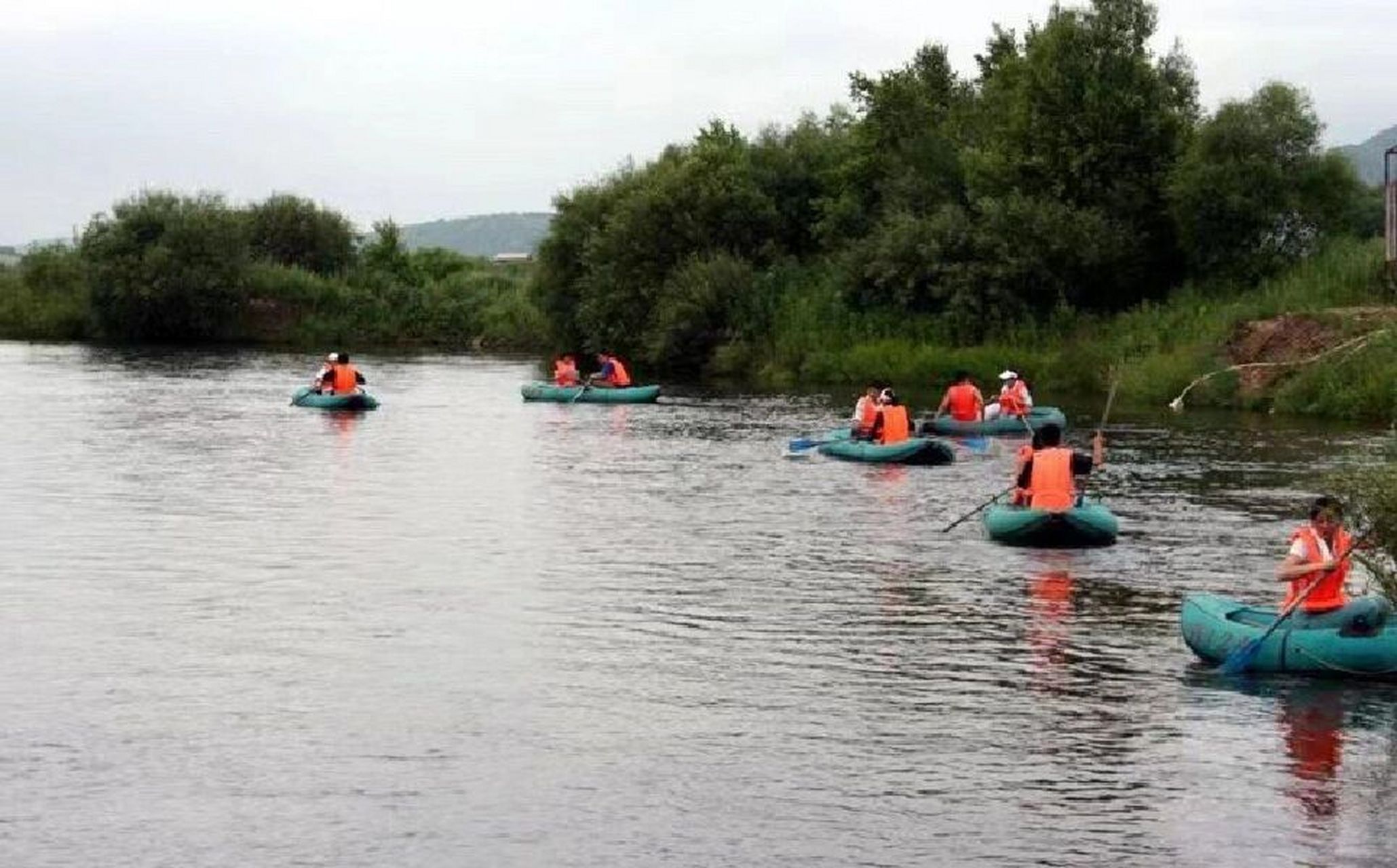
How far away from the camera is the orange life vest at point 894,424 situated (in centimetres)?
3178

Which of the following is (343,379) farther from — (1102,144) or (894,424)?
(1102,144)

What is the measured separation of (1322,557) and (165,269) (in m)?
67.8

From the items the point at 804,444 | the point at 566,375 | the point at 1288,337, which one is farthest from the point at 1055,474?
the point at 566,375

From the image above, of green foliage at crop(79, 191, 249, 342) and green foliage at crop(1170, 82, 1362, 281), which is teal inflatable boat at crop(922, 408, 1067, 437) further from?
green foliage at crop(79, 191, 249, 342)

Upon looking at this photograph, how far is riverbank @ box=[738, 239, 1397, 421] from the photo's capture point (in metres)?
41.8

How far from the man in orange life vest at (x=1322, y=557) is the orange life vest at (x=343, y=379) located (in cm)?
2902

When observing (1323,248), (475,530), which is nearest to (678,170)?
(1323,248)

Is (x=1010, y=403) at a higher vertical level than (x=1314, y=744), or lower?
higher

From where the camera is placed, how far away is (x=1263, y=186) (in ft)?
166

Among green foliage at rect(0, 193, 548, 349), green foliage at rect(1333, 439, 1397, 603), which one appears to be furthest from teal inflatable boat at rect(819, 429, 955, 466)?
green foliage at rect(0, 193, 548, 349)

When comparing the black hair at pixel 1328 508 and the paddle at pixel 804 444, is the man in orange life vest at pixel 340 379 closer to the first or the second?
the paddle at pixel 804 444

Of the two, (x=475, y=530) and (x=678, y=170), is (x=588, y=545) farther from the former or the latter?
(x=678, y=170)

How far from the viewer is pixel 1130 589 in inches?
808

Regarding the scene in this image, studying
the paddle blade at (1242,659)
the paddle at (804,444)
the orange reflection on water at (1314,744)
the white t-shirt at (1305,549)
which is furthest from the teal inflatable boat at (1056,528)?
the paddle at (804,444)
